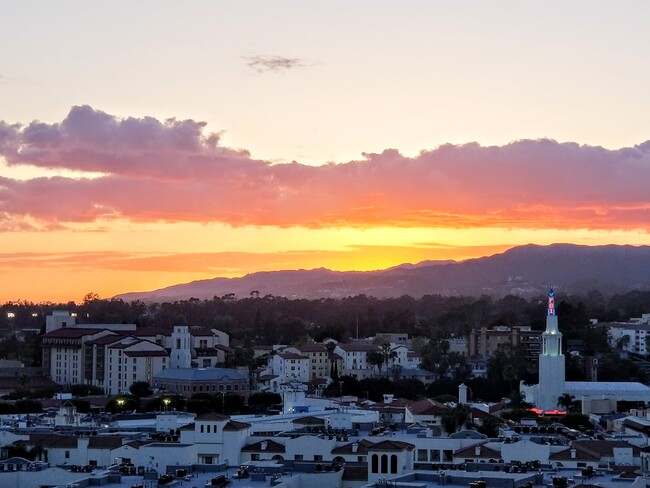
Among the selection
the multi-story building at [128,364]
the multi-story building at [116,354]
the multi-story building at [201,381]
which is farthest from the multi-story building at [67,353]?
the multi-story building at [201,381]

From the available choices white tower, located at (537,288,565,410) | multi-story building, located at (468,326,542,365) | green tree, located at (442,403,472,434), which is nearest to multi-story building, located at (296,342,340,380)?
multi-story building, located at (468,326,542,365)

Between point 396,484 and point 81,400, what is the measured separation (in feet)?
164

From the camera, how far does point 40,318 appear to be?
197000mm

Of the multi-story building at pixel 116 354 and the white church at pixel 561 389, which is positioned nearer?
the white church at pixel 561 389

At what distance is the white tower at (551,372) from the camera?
90.6 meters

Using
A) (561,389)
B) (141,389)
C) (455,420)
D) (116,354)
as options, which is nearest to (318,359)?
(116,354)

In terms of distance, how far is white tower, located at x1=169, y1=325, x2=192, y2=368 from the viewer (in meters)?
113

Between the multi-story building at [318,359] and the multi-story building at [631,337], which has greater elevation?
the multi-story building at [631,337]

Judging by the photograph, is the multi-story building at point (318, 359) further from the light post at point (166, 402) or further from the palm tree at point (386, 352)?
the light post at point (166, 402)

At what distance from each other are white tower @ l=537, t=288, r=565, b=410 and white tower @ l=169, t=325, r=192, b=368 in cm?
2966

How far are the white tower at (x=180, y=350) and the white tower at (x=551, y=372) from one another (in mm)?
29665

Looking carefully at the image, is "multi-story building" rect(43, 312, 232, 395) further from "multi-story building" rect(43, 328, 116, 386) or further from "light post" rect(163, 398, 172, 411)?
"light post" rect(163, 398, 172, 411)

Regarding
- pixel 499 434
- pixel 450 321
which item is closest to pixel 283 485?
pixel 499 434

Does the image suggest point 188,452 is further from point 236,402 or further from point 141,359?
point 141,359
